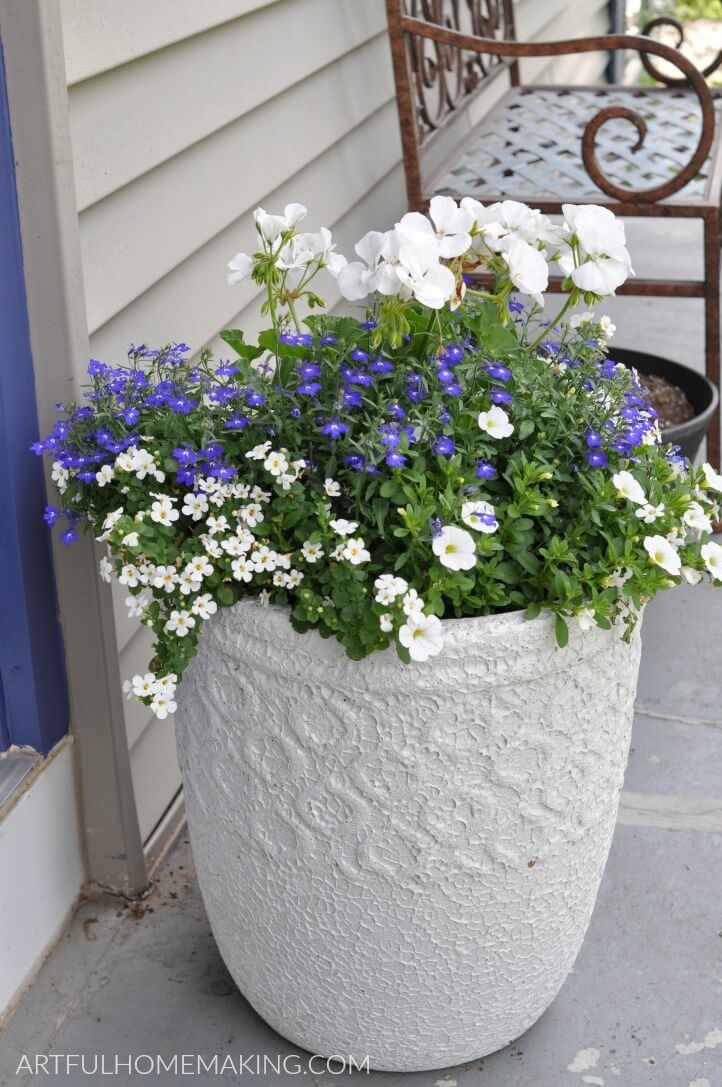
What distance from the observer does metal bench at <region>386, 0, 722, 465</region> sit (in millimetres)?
2762

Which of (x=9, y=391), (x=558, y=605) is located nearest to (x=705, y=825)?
(x=558, y=605)

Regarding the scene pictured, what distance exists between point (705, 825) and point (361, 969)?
0.85m

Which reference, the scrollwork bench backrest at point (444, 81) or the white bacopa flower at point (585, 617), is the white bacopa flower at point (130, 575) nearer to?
the white bacopa flower at point (585, 617)

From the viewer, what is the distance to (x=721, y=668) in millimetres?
2580

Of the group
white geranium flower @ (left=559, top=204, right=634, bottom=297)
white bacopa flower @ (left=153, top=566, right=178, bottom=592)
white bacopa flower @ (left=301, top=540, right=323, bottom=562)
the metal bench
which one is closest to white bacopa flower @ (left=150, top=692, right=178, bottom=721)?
white bacopa flower @ (left=153, top=566, right=178, bottom=592)

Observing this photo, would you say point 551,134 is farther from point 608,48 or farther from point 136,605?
point 136,605

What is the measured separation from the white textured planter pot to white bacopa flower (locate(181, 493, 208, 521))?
0.39 feet

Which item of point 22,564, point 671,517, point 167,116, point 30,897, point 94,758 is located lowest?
point 30,897

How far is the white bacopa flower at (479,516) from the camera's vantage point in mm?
1278

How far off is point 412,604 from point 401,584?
0.03 meters

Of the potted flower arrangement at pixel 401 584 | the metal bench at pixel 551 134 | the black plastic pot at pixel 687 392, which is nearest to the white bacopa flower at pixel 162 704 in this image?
the potted flower arrangement at pixel 401 584

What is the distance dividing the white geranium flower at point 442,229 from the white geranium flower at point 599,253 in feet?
0.39

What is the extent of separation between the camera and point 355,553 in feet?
4.21

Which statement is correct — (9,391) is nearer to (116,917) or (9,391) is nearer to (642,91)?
(116,917)
